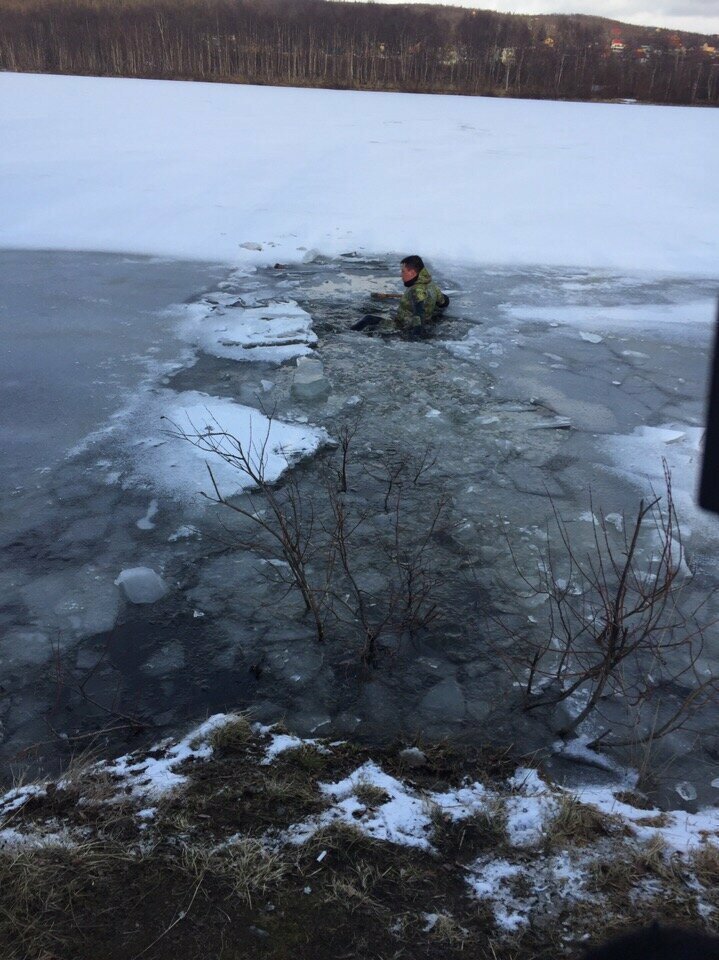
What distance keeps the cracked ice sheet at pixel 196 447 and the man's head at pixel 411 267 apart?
2.15 meters

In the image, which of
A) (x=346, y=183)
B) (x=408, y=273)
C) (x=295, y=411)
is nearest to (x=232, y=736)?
(x=295, y=411)

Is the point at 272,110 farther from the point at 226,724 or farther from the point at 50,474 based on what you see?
the point at 226,724

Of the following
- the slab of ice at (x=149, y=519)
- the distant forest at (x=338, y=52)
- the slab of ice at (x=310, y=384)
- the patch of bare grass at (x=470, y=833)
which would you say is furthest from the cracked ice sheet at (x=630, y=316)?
the distant forest at (x=338, y=52)

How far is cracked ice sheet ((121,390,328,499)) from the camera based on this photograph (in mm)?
3742

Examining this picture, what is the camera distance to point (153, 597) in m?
2.96

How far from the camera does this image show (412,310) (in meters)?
5.87

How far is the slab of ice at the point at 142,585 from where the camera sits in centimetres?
296

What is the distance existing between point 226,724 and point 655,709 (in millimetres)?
1515

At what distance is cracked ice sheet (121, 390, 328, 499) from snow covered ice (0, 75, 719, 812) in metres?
0.02

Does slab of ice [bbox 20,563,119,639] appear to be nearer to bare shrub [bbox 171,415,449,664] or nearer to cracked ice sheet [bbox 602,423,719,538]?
bare shrub [bbox 171,415,449,664]

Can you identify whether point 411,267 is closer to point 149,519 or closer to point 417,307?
point 417,307

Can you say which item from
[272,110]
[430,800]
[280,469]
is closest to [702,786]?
[430,800]

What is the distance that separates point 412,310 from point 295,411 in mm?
1936

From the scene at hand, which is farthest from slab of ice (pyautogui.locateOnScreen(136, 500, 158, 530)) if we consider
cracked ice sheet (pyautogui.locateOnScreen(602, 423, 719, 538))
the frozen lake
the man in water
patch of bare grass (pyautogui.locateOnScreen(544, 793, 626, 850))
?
the man in water
